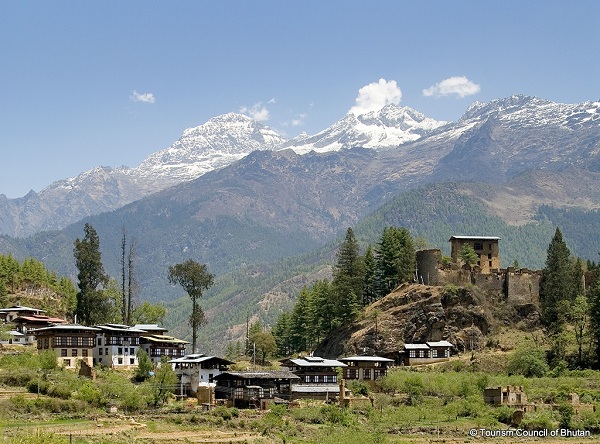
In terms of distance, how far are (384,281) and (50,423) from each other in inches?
2988

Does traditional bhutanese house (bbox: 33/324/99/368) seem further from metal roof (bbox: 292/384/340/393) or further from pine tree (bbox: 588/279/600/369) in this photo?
Answer: pine tree (bbox: 588/279/600/369)

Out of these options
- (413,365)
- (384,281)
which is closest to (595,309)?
(413,365)

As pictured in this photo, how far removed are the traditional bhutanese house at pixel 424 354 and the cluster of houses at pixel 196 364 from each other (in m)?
4.81

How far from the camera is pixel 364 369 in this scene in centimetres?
12475

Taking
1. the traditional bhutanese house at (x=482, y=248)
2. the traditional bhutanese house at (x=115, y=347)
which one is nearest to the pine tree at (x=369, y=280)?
the traditional bhutanese house at (x=482, y=248)

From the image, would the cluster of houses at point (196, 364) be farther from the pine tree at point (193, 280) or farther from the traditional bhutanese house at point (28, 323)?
the pine tree at point (193, 280)

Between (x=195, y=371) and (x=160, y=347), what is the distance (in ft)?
44.0

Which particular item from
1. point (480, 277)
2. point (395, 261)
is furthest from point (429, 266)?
point (480, 277)

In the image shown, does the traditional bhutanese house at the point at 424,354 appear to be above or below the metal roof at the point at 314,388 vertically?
above

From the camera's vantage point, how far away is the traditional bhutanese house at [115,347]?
121625mm

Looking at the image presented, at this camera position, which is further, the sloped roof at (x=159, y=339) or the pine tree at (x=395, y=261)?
the pine tree at (x=395, y=261)

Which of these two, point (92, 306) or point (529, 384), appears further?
point (92, 306)

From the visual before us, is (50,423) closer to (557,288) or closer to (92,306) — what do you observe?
(92,306)

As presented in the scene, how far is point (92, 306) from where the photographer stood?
438ft
